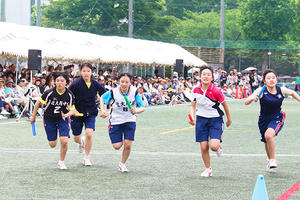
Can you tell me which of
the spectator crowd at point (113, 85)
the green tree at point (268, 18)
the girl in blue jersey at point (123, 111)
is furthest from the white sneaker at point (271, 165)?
the green tree at point (268, 18)

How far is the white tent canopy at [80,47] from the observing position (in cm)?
2267

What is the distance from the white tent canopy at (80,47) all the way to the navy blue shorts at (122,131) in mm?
12419

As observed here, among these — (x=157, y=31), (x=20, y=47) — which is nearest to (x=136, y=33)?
(x=157, y=31)

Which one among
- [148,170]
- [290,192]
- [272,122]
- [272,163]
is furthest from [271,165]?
[148,170]

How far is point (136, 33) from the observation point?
68688 millimetres

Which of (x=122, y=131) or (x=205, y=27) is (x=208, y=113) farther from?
(x=205, y=27)

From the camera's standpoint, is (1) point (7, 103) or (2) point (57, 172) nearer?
(2) point (57, 172)

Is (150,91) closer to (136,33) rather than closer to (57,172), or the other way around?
(57,172)

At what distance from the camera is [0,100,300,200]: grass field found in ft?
24.8

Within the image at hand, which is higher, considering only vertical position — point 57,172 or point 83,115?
point 83,115

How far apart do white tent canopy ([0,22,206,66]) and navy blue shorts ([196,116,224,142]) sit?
13286 mm

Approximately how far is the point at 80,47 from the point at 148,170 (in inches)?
747

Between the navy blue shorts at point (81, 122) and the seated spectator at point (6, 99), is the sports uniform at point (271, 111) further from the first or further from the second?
the seated spectator at point (6, 99)

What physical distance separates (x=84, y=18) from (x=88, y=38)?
39.0 metres
